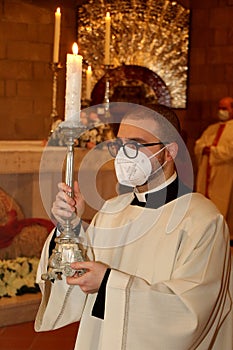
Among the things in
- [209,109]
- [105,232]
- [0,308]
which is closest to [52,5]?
[209,109]

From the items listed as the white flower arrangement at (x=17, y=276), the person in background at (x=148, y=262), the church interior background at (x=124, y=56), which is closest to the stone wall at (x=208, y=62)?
the church interior background at (x=124, y=56)

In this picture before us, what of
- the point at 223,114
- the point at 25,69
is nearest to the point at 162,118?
the point at 223,114

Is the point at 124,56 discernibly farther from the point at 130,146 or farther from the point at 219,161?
the point at 130,146

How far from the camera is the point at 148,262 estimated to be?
2277 millimetres

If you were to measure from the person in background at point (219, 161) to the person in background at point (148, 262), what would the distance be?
5.20 meters

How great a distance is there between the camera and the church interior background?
811cm

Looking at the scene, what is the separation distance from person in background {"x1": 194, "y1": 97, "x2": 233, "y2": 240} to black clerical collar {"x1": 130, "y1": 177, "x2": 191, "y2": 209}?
17.2 ft

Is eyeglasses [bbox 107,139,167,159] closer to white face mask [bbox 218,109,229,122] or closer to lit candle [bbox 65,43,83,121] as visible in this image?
lit candle [bbox 65,43,83,121]

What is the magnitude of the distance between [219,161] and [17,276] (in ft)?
11.4

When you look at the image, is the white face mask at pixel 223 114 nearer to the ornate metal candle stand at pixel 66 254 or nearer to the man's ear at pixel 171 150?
the man's ear at pixel 171 150

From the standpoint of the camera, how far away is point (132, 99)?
29.3 ft

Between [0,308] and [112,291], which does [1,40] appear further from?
[112,291]

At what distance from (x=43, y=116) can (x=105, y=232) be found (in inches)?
239

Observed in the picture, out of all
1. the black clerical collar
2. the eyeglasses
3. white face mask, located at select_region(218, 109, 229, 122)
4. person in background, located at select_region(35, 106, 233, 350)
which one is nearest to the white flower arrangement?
person in background, located at select_region(35, 106, 233, 350)
